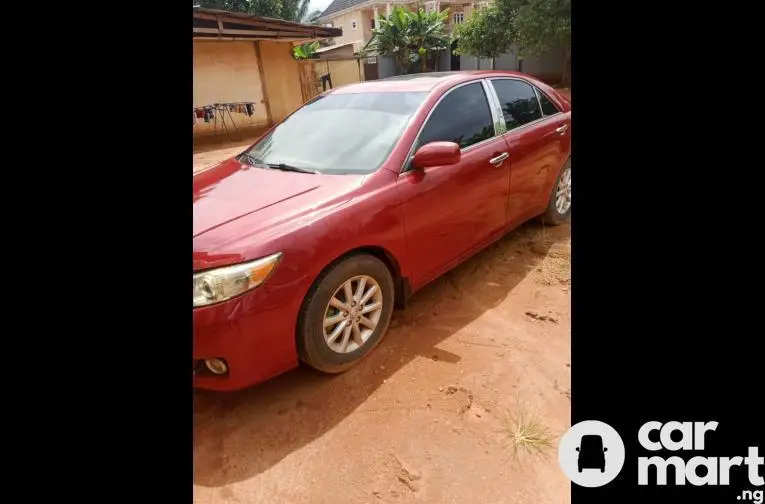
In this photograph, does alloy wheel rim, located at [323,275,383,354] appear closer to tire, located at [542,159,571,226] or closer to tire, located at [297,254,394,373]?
tire, located at [297,254,394,373]

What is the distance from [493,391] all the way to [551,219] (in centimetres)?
244

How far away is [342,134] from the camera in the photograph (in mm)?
2986

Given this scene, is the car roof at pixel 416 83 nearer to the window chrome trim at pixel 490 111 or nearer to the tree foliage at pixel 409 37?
the window chrome trim at pixel 490 111

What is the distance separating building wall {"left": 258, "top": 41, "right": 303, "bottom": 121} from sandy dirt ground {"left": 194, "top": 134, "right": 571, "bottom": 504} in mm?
12166

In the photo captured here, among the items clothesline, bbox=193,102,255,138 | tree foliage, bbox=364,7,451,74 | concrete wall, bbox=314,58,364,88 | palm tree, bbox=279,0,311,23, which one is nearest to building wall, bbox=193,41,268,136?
clothesline, bbox=193,102,255,138

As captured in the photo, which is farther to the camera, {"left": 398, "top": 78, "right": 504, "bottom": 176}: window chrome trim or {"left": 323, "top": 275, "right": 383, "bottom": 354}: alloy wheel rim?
{"left": 398, "top": 78, "right": 504, "bottom": 176}: window chrome trim

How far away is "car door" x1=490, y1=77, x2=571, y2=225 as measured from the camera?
11.5 feet

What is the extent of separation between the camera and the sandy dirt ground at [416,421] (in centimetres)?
189

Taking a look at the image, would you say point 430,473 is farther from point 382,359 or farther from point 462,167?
point 462,167

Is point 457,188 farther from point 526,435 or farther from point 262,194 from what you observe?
point 526,435
